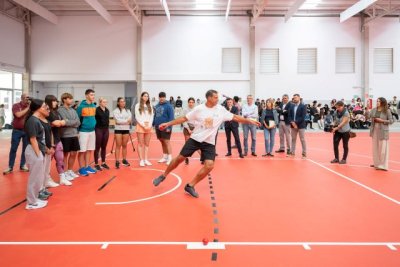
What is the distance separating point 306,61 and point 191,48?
9.08m

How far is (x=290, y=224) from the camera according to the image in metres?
4.52

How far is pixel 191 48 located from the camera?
2578 centimetres

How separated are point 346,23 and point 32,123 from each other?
86.5ft

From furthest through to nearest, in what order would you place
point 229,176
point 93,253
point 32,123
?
point 229,176 → point 32,123 → point 93,253

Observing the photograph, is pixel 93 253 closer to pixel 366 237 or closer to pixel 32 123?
pixel 32 123

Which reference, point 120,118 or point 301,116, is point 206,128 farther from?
point 301,116

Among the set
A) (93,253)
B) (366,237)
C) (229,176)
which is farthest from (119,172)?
(366,237)

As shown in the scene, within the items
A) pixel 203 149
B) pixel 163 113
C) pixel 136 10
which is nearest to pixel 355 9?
pixel 136 10

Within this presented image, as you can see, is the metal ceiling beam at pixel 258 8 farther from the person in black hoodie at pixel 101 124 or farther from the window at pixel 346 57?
the person in black hoodie at pixel 101 124

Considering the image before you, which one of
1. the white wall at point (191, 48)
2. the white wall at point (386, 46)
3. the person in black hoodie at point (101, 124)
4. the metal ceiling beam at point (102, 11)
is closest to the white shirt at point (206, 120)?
the person in black hoodie at point (101, 124)

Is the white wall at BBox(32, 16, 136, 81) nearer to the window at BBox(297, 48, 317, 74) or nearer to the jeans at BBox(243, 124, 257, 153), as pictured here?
the window at BBox(297, 48, 317, 74)

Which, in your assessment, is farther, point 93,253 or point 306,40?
point 306,40

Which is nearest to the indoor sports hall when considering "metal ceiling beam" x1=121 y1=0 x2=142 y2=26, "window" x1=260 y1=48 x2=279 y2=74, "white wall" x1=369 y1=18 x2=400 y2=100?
"metal ceiling beam" x1=121 y1=0 x2=142 y2=26

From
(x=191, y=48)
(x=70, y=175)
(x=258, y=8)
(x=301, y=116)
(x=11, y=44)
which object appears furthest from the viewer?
(x=191, y=48)
